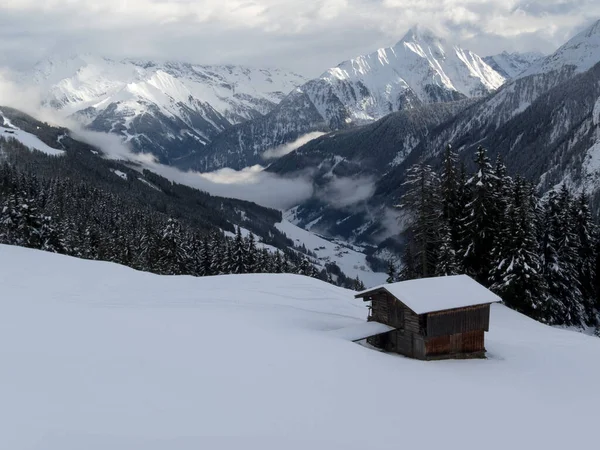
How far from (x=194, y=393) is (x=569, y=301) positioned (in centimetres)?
4269

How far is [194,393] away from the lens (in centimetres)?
1744

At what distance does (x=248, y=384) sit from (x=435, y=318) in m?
12.9

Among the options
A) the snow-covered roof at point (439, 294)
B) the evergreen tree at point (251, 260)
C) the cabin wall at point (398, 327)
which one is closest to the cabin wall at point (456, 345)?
the cabin wall at point (398, 327)

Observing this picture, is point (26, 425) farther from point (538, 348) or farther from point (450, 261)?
point (450, 261)

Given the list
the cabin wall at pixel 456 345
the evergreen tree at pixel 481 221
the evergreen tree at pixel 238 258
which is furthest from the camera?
the evergreen tree at pixel 238 258

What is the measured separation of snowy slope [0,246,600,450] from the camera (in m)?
14.9

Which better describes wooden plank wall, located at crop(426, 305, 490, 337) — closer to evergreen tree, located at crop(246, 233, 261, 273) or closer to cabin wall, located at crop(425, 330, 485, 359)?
cabin wall, located at crop(425, 330, 485, 359)

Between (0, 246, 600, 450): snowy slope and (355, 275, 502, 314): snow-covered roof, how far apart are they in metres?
2.98

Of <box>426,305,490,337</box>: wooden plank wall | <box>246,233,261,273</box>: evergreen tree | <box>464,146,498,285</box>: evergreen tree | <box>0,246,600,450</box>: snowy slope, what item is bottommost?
<box>0,246,600,450</box>: snowy slope

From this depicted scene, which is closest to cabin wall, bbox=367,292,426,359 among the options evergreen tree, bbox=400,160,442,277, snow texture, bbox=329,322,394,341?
snow texture, bbox=329,322,394,341

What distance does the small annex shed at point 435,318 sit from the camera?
2805cm

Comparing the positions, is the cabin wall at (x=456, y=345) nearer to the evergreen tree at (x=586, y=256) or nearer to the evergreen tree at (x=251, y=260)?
the evergreen tree at (x=586, y=256)

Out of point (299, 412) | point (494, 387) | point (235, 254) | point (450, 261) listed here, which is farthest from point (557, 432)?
point (235, 254)

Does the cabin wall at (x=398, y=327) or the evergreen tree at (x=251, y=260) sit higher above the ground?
the evergreen tree at (x=251, y=260)
